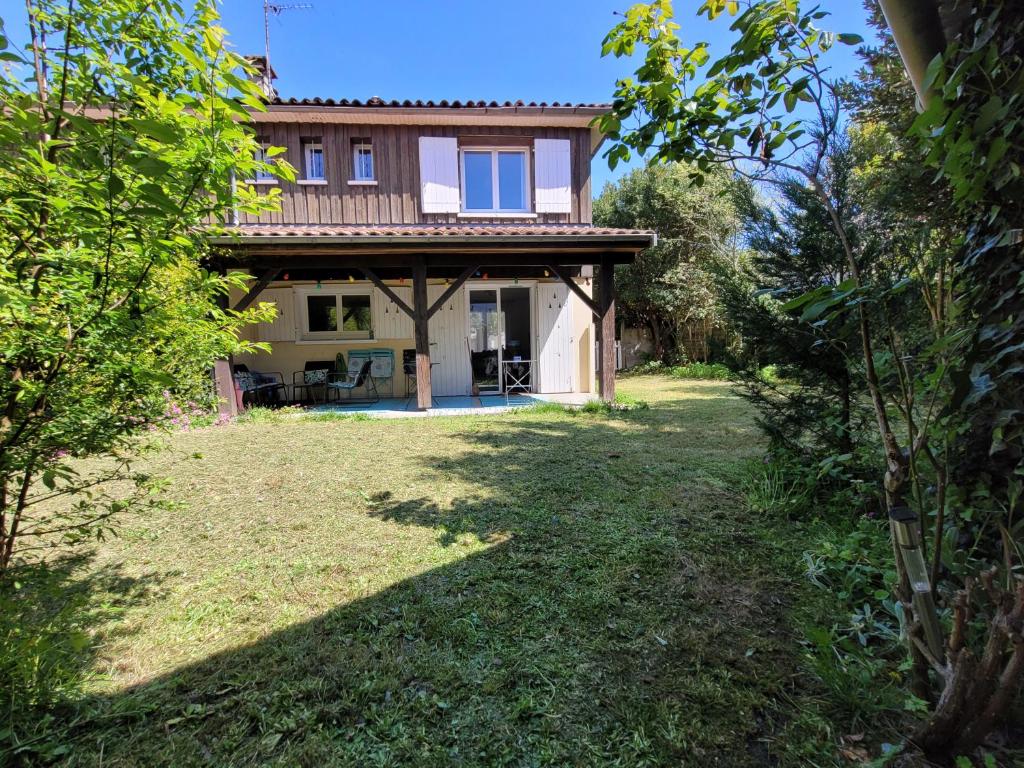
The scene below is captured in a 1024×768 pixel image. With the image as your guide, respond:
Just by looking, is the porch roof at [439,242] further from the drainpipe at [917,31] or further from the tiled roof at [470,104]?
the drainpipe at [917,31]

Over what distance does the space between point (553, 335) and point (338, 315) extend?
14.9 feet

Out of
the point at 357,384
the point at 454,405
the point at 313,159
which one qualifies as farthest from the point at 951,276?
the point at 313,159

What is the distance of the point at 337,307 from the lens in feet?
33.7

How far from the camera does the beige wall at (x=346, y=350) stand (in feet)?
33.0

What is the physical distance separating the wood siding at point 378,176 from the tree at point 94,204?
25.6 ft

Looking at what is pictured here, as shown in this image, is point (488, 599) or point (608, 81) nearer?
point (608, 81)

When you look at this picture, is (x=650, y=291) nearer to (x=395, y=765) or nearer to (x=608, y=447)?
(x=608, y=447)

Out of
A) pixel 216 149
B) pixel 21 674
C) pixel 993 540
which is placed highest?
pixel 216 149

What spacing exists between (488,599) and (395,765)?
97 cm

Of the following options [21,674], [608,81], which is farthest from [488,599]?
[608,81]

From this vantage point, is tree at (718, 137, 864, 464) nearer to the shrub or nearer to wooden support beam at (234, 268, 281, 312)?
wooden support beam at (234, 268, 281, 312)

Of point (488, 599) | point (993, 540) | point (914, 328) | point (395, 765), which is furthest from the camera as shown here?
point (914, 328)

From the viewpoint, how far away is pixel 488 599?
247 cm

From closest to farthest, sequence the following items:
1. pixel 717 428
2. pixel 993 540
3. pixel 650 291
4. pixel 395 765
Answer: pixel 395 765 < pixel 993 540 < pixel 717 428 < pixel 650 291
